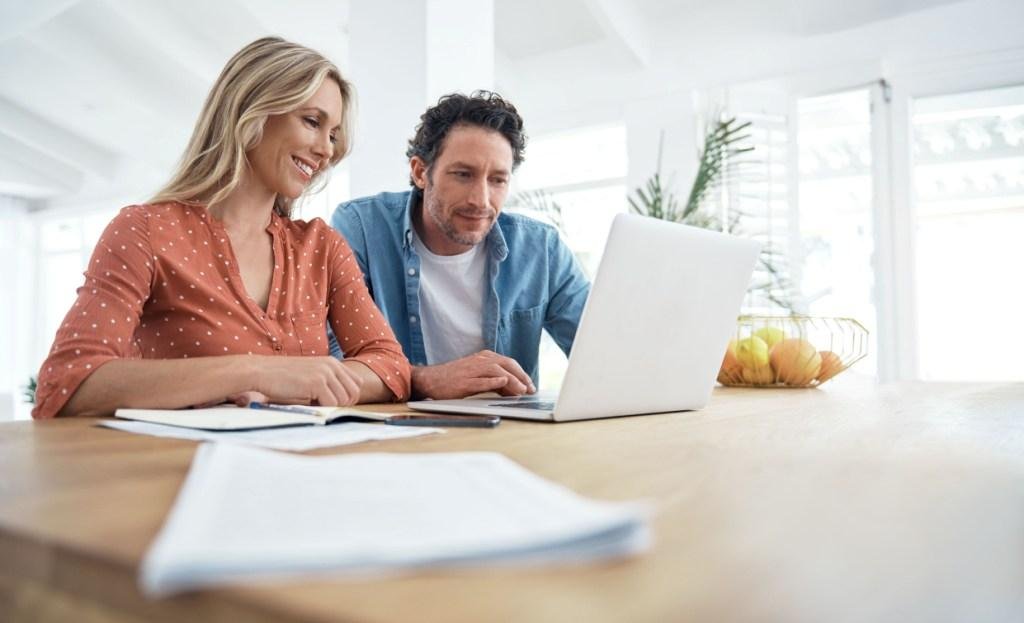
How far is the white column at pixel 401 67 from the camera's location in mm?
2955

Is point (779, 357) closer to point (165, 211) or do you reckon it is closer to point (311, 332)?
point (311, 332)

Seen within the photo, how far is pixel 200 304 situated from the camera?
1315 millimetres

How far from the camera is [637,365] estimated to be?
1.00 m

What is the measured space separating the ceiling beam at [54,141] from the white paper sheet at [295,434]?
780 cm

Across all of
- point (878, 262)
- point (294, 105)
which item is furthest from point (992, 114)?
point (294, 105)

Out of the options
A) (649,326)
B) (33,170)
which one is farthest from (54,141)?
(649,326)

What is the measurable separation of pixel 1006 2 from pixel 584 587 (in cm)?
440

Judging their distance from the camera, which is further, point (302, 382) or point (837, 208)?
point (837, 208)

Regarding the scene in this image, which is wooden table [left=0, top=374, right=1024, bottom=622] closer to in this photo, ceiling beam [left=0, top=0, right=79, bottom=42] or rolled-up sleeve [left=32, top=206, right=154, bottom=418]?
rolled-up sleeve [left=32, top=206, right=154, bottom=418]

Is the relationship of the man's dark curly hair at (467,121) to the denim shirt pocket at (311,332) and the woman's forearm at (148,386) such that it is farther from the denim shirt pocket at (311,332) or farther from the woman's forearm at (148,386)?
the woman's forearm at (148,386)

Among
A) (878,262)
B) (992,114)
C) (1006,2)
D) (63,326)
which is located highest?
(1006,2)

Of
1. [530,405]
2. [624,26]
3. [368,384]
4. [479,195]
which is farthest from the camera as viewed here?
[624,26]

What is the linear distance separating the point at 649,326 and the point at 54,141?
822 cm

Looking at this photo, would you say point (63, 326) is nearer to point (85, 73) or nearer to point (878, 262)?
point (878, 262)
